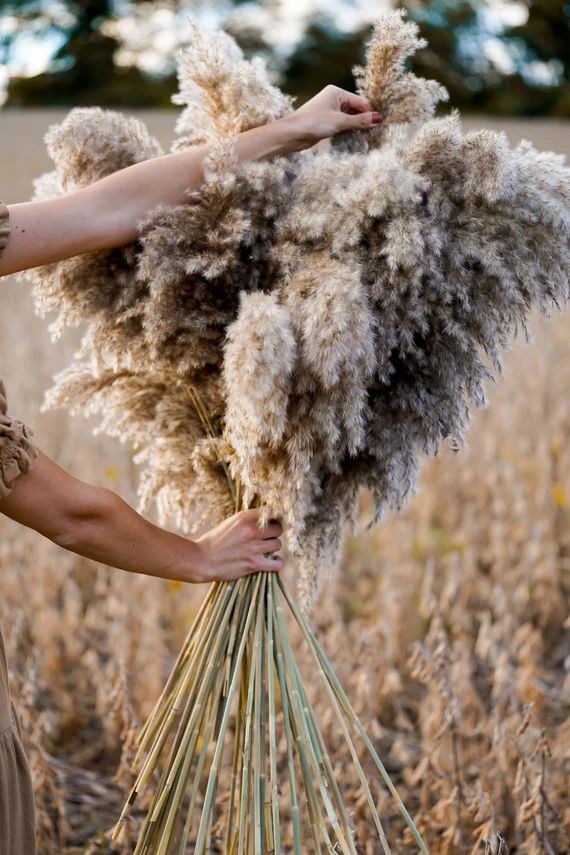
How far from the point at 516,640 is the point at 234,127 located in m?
1.82

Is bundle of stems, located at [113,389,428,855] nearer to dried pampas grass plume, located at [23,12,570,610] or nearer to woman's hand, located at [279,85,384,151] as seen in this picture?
dried pampas grass plume, located at [23,12,570,610]

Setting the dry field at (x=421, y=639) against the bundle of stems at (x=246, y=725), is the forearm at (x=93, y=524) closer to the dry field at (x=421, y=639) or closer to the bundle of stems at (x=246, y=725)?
the bundle of stems at (x=246, y=725)

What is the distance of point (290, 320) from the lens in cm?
139

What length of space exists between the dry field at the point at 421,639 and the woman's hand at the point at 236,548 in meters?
0.63

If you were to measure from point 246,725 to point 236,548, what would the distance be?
0.30 m

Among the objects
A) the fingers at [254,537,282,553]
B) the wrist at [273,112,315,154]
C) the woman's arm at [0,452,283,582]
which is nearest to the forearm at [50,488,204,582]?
the woman's arm at [0,452,283,582]

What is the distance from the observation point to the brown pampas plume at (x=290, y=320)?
4.58 feet

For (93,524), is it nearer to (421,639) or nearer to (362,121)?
(362,121)

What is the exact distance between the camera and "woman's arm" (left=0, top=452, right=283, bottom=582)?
1.37m

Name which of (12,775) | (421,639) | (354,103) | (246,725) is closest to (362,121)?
(354,103)

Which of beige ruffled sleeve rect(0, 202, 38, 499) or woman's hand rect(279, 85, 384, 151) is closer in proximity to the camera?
beige ruffled sleeve rect(0, 202, 38, 499)

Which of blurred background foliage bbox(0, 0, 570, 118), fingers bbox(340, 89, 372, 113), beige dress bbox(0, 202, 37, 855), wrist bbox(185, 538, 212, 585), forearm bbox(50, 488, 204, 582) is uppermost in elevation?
blurred background foliage bbox(0, 0, 570, 118)

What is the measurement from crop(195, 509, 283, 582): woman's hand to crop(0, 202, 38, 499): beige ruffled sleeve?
1.23ft

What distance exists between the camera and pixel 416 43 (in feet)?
5.15
